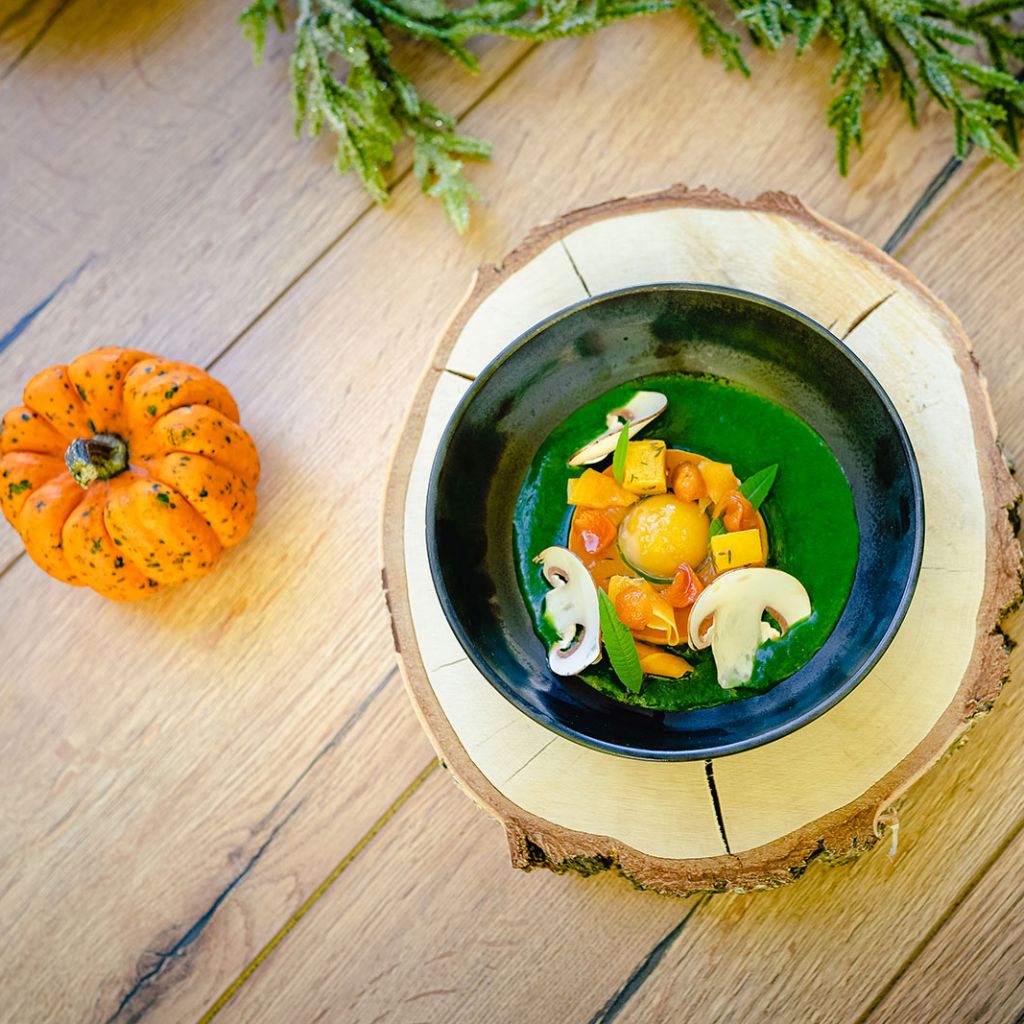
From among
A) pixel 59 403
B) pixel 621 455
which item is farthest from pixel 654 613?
pixel 59 403

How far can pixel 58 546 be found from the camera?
1.65 meters

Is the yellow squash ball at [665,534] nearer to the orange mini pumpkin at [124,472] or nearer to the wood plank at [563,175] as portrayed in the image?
the wood plank at [563,175]

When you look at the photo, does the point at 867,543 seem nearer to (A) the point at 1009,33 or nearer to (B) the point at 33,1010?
(A) the point at 1009,33

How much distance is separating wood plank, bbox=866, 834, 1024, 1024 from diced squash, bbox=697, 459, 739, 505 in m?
0.82

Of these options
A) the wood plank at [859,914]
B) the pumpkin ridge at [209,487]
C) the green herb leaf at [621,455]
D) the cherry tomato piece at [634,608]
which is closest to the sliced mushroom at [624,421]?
the green herb leaf at [621,455]

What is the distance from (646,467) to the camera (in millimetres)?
1495

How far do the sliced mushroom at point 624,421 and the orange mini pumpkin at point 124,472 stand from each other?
0.64m

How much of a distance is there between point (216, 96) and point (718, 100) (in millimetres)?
1052

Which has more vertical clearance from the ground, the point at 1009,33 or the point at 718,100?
the point at 718,100

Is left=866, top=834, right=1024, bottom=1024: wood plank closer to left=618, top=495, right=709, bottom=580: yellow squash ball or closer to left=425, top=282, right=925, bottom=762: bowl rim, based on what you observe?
left=425, top=282, right=925, bottom=762: bowl rim

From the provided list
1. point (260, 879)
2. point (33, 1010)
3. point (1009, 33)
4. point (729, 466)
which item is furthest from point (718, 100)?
point (33, 1010)

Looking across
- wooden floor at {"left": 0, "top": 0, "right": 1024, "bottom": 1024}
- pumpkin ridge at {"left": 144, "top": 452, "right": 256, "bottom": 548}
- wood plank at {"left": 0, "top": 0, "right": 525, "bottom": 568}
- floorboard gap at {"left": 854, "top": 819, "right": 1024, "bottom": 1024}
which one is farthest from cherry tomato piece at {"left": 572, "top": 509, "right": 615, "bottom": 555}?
floorboard gap at {"left": 854, "top": 819, "right": 1024, "bottom": 1024}

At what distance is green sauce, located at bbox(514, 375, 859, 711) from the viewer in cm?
145

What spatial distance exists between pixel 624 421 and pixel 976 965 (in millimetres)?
1127
